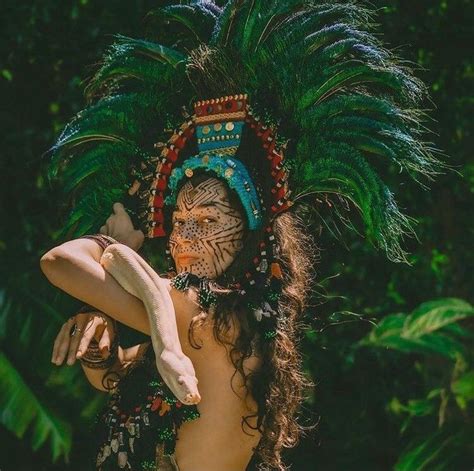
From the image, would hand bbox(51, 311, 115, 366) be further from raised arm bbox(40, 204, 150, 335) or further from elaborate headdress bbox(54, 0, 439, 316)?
elaborate headdress bbox(54, 0, 439, 316)

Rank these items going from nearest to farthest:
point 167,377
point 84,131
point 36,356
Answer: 1. point 167,377
2. point 84,131
3. point 36,356

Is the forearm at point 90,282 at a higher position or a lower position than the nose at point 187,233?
lower

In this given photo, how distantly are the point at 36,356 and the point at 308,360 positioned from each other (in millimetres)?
1220

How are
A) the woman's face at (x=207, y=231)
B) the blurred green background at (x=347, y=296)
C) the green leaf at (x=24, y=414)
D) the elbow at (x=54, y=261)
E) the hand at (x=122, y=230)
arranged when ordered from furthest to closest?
the blurred green background at (x=347, y=296) → the green leaf at (x=24, y=414) → the hand at (x=122, y=230) → the woman's face at (x=207, y=231) → the elbow at (x=54, y=261)

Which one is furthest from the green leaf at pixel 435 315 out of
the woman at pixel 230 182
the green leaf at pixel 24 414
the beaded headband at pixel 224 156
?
the beaded headband at pixel 224 156

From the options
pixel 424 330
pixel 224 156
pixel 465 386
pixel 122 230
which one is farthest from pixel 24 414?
pixel 224 156

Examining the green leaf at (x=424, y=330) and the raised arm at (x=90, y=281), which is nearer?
the raised arm at (x=90, y=281)

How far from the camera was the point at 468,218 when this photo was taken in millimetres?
5258

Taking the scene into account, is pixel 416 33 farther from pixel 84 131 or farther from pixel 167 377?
pixel 167 377

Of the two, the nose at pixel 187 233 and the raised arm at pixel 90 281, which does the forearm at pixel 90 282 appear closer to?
the raised arm at pixel 90 281

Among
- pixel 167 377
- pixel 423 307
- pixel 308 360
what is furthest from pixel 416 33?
pixel 167 377

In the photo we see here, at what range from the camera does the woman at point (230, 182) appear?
269 centimetres

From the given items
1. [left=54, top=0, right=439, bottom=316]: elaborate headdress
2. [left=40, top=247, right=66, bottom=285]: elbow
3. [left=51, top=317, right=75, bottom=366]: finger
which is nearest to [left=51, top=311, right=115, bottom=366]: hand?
[left=51, top=317, right=75, bottom=366]: finger

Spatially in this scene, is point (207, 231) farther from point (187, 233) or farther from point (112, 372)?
point (112, 372)
